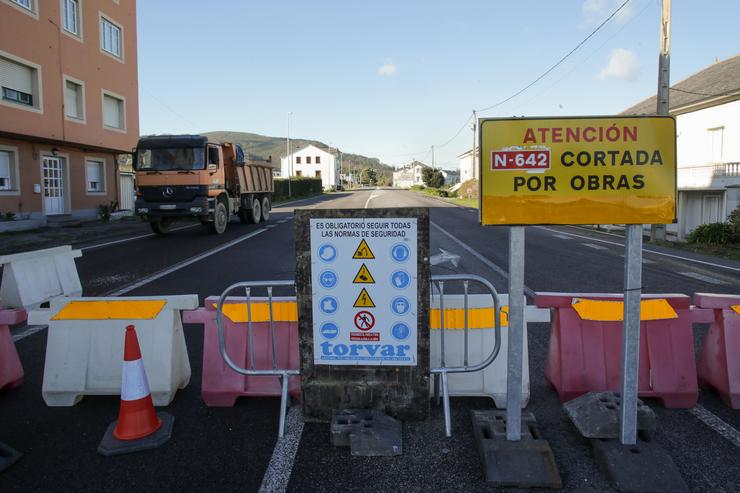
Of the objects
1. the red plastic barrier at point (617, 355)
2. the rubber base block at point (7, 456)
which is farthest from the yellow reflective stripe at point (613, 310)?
the rubber base block at point (7, 456)

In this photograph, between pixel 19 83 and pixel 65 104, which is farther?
pixel 65 104

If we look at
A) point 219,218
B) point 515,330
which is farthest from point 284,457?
point 219,218

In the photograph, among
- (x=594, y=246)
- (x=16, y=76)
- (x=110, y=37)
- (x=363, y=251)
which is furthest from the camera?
(x=110, y=37)

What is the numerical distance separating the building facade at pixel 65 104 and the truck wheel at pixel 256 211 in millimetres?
7860

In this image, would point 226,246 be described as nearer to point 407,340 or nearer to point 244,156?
point 244,156

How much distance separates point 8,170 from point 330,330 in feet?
69.2

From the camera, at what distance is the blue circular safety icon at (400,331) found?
3.65 metres

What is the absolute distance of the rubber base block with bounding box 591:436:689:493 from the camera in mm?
2883

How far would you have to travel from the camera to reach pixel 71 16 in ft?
76.7

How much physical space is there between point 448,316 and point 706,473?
180 centimetres

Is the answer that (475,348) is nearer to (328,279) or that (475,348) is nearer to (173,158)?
(328,279)

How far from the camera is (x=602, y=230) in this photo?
862 inches

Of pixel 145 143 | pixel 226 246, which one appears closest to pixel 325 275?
pixel 226 246

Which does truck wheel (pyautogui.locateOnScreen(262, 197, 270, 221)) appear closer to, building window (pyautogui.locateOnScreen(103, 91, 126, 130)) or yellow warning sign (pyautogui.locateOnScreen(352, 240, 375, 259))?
building window (pyautogui.locateOnScreen(103, 91, 126, 130))
